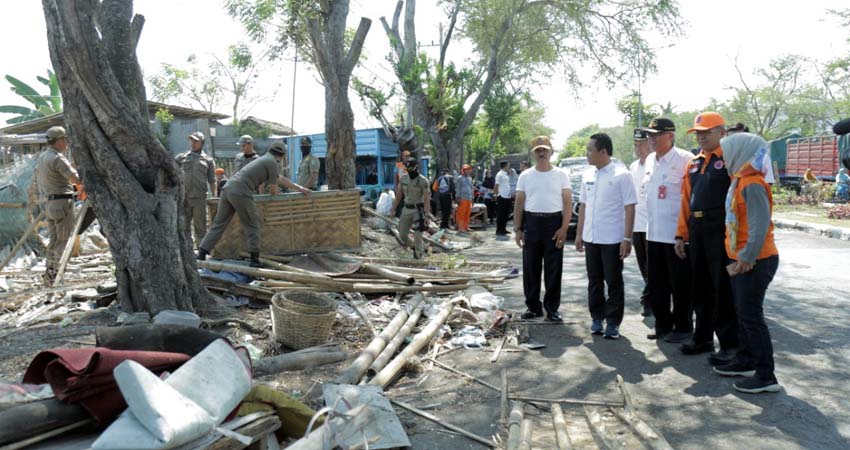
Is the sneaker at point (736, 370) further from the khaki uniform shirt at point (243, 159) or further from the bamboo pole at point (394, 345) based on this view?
the khaki uniform shirt at point (243, 159)

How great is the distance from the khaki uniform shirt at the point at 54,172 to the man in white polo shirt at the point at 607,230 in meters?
6.41

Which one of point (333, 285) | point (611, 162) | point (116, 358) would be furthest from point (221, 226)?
point (116, 358)

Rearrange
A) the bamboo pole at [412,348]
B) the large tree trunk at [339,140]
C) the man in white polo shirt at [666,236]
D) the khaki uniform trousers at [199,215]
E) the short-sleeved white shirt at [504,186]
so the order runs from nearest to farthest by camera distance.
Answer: the bamboo pole at [412,348], the man in white polo shirt at [666,236], the khaki uniform trousers at [199,215], the large tree trunk at [339,140], the short-sleeved white shirt at [504,186]

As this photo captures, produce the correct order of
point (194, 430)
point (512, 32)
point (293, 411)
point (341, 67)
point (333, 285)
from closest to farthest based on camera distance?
point (194, 430) < point (293, 411) < point (333, 285) < point (341, 67) < point (512, 32)

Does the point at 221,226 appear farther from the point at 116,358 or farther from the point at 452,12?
the point at 452,12

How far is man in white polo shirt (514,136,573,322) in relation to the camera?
6.12 meters

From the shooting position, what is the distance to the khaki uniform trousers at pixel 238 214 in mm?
7879

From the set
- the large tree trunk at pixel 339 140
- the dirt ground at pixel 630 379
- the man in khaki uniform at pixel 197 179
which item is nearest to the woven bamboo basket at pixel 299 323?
the dirt ground at pixel 630 379

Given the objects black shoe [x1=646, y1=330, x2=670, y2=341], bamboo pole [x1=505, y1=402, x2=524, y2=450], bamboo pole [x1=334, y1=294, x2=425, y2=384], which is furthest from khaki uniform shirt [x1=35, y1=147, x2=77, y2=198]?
black shoe [x1=646, y1=330, x2=670, y2=341]

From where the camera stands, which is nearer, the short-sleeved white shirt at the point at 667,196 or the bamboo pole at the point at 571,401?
the bamboo pole at the point at 571,401

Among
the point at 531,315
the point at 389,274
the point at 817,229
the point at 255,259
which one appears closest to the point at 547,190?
the point at 531,315

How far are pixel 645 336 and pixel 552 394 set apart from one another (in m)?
1.82

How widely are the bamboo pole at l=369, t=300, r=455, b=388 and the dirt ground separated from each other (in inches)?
4.7

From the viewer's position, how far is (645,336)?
5.71 meters
